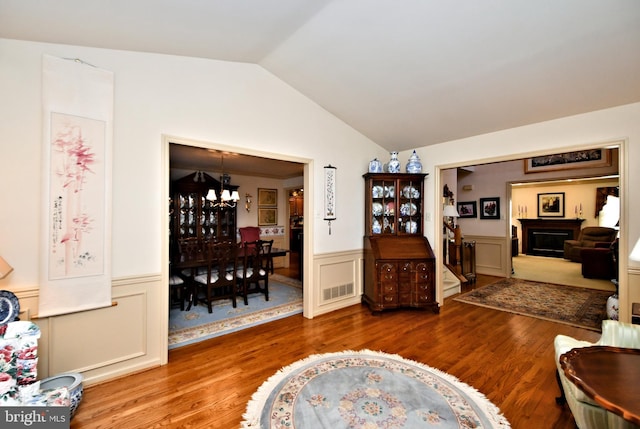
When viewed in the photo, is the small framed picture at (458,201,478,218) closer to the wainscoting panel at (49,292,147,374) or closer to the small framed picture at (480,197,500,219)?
the small framed picture at (480,197,500,219)

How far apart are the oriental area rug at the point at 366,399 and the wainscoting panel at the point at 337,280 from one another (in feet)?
4.30

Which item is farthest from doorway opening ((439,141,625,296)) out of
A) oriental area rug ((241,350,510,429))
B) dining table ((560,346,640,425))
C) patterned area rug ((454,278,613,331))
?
dining table ((560,346,640,425))

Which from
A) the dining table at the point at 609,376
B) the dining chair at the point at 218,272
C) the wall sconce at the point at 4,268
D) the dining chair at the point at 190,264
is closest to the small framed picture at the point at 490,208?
the dining table at the point at 609,376

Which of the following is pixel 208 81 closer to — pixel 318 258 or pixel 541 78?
pixel 318 258

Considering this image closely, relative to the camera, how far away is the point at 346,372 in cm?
242

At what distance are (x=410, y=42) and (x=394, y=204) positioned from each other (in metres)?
2.28

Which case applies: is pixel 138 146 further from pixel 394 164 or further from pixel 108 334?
pixel 394 164

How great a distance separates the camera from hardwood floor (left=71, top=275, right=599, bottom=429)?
192 cm

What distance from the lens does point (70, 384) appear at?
2004 mm

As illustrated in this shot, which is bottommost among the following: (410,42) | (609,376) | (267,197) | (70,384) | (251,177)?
(70,384)

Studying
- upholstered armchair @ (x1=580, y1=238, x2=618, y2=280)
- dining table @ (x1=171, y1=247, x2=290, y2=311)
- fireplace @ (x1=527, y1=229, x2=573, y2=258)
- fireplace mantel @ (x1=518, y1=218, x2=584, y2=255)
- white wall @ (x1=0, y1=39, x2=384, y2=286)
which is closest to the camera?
white wall @ (x1=0, y1=39, x2=384, y2=286)

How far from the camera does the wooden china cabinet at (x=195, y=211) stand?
229 inches

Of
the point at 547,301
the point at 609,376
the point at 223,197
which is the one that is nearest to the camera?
the point at 609,376

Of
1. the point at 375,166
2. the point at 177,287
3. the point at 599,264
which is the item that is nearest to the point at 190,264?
the point at 177,287
